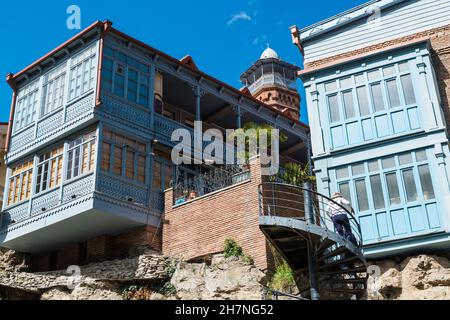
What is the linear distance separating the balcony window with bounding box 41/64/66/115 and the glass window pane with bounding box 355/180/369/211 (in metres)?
11.8

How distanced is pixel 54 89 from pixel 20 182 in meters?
3.80

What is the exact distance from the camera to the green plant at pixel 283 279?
18.5 m

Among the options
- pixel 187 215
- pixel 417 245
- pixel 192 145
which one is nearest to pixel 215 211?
pixel 187 215

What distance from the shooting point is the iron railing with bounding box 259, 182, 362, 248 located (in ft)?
54.9

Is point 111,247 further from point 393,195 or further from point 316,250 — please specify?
point 393,195

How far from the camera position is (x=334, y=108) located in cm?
2042

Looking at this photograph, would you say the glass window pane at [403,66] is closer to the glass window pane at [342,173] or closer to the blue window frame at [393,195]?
the blue window frame at [393,195]

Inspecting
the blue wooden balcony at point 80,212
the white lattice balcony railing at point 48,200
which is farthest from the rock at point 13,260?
the white lattice balcony railing at point 48,200

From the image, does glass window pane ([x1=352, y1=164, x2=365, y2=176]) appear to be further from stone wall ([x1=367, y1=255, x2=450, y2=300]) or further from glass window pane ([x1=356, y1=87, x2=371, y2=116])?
stone wall ([x1=367, y1=255, x2=450, y2=300])

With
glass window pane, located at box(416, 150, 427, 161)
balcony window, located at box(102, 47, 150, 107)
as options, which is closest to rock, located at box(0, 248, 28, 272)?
balcony window, located at box(102, 47, 150, 107)

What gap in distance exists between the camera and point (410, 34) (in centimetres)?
2064
